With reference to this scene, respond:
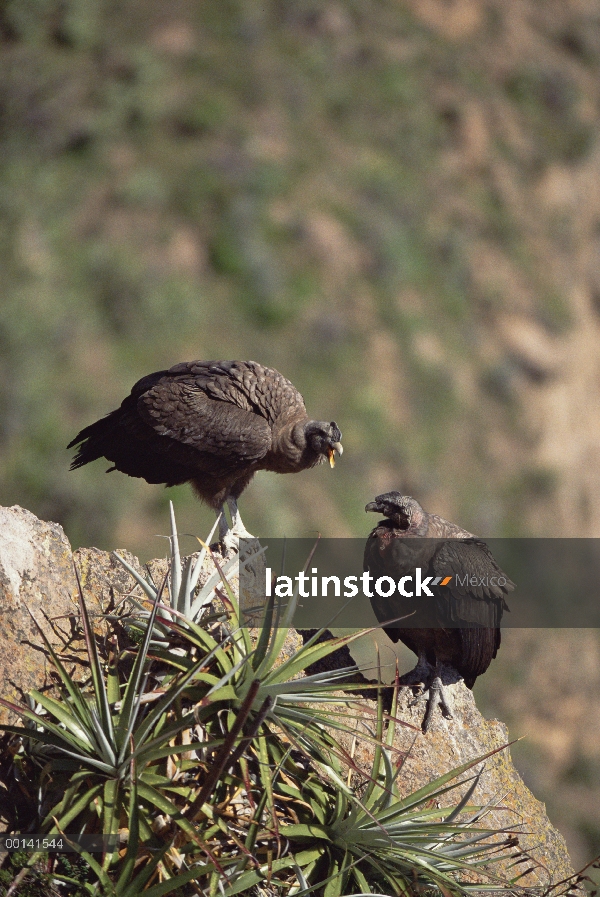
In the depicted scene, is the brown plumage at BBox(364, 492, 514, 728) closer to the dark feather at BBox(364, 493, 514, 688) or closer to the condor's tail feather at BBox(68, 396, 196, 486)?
the dark feather at BBox(364, 493, 514, 688)

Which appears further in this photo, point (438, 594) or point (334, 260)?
point (334, 260)

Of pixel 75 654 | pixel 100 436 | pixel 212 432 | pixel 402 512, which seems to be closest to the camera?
pixel 75 654

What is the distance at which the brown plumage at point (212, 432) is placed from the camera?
669 cm

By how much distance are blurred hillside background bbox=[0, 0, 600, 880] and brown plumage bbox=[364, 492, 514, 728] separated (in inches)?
352

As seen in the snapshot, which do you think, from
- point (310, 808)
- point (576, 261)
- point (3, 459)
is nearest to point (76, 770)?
point (310, 808)

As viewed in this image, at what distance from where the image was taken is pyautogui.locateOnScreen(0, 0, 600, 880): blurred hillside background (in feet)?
53.1

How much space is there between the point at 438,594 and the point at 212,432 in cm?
206

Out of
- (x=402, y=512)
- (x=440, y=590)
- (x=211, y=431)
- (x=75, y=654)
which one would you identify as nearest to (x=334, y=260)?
(x=211, y=431)

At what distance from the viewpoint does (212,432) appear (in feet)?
21.8

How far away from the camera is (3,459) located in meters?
15.6

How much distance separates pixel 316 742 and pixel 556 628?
14.2 metres

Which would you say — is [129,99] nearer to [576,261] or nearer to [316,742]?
[576,261]

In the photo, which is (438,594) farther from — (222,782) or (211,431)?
(211,431)

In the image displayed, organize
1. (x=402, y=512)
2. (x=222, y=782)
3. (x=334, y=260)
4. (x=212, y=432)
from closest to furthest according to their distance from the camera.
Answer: (x=222, y=782) < (x=402, y=512) < (x=212, y=432) < (x=334, y=260)
